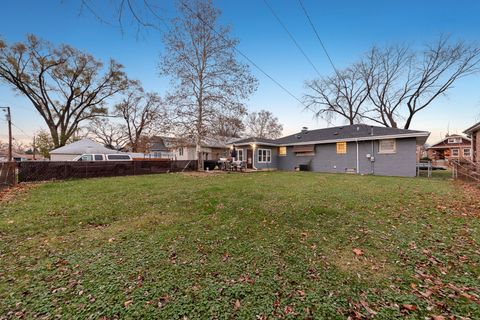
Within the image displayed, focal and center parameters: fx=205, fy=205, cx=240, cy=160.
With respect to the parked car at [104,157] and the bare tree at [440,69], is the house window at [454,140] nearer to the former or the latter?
the bare tree at [440,69]

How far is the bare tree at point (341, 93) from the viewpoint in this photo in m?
25.0

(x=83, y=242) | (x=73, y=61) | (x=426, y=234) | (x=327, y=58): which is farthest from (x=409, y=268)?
(x=73, y=61)

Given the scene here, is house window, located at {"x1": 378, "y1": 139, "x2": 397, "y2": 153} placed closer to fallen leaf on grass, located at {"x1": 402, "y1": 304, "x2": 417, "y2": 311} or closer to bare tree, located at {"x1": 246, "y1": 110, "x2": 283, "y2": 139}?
fallen leaf on grass, located at {"x1": 402, "y1": 304, "x2": 417, "y2": 311}

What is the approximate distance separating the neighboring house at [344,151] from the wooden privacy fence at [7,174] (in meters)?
14.4

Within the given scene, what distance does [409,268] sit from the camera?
2.58 m

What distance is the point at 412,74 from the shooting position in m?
21.4

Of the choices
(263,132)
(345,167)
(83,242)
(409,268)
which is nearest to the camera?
(409,268)

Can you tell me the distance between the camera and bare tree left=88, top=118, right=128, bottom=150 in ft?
108

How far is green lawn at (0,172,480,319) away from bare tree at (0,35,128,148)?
87.5ft

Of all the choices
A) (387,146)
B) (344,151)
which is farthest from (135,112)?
(387,146)

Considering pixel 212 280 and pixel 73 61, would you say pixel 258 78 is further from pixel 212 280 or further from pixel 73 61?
pixel 73 61

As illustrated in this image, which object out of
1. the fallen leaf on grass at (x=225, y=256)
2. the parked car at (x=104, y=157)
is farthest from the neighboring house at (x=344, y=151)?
the fallen leaf on grass at (x=225, y=256)

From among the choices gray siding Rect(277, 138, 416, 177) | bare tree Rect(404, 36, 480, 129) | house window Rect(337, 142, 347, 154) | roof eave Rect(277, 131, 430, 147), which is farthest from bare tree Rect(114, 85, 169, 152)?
bare tree Rect(404, 36, 480, 129)

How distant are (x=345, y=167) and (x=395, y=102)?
555 inches
